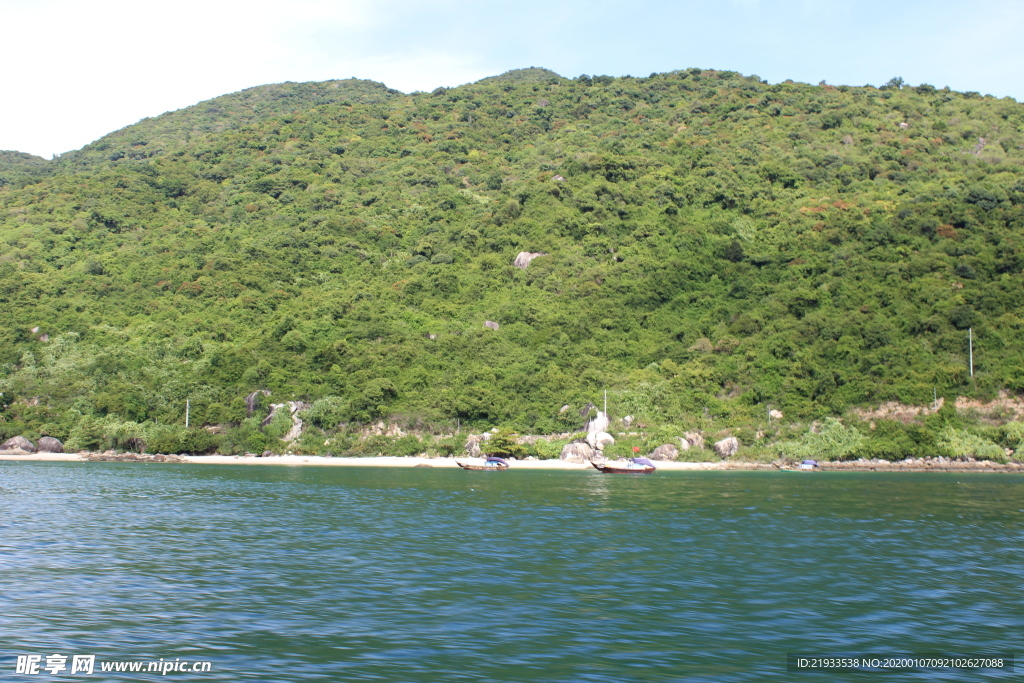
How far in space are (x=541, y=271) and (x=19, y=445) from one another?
66797 millimetres

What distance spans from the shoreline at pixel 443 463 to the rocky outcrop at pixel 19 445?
3.54 feet

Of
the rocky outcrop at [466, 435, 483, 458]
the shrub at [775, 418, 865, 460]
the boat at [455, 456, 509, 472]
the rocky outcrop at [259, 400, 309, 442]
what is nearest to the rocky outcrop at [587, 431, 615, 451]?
the boat at [455, 456, 509, 472]

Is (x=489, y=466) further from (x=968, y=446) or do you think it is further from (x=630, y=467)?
(x=968, y=446)

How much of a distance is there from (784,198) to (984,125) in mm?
49875

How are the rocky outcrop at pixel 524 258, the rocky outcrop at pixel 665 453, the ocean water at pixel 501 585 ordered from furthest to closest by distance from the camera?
1. the rocky outcrop at pixel 524 258
2. the rocky outcrop at pixel 665 453
3. the ocean water at pixel 501 585

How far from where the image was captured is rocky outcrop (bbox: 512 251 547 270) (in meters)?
115

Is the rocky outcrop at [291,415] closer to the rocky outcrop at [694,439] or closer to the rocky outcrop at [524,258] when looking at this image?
the rocky outcrop at [524,258]

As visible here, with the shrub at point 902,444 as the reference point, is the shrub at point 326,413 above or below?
above

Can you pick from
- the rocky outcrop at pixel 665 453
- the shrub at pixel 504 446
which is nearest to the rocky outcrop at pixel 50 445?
the shrub at pixel 504 446

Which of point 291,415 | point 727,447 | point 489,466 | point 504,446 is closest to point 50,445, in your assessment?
point 291,415

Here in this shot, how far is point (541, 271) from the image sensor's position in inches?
4385

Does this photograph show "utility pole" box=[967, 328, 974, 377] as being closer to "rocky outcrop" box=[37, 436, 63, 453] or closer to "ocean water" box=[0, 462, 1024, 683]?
"ocean water" box=[0, 462, 1024, 683]

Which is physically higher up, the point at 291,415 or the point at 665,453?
the point at 291,415

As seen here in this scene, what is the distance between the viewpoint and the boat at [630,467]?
69188mm
